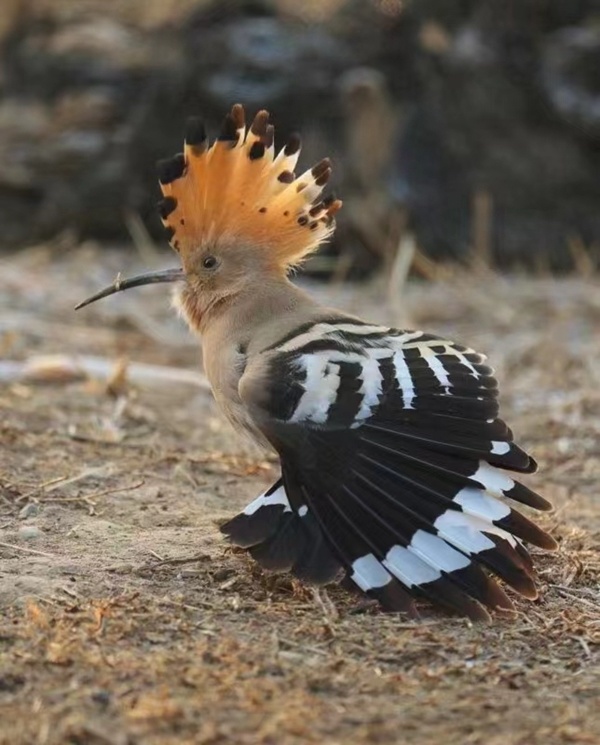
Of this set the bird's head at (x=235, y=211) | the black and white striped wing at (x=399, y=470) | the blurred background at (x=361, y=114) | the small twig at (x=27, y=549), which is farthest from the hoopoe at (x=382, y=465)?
the blurred background at (x=361, y=114)

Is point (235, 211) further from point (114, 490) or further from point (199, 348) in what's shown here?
point (199, 348)

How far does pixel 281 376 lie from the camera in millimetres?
2422

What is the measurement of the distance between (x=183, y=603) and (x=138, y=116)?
529 centimetres

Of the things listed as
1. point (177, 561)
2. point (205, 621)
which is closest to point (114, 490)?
point (177, 561)

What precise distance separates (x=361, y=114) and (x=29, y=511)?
4.55 meters

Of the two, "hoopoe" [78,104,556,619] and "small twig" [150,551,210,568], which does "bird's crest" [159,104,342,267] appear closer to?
"hoopoe" [78,104,556,619]

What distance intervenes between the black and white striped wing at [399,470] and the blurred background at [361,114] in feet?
14.1

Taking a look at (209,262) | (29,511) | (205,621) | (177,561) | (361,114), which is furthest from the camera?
(361,114)

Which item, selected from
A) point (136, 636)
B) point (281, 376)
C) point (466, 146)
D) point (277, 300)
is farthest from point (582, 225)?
point (136, 636)

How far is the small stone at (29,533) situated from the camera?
2.64 meters

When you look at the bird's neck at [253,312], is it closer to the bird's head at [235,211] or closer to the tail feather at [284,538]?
the bird's head at [235,211]

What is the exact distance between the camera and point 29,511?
2828 millimetres

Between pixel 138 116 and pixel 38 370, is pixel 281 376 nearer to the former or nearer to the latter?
pixel 38 370

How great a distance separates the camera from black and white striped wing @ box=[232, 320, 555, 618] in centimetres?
229
